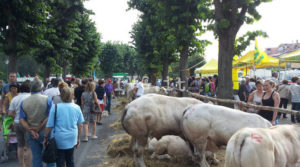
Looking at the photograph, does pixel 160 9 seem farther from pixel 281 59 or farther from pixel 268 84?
pixel 268 84

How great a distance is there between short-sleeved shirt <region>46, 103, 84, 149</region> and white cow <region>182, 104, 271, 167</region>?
213cm

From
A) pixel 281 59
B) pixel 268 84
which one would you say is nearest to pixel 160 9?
pixel 281 59

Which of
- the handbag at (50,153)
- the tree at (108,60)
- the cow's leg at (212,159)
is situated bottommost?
the cow's leg at (212,159)

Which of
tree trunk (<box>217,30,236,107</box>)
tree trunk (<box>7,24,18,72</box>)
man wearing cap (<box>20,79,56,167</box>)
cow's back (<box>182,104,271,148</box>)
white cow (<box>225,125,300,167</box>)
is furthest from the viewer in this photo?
tree trunk (<box>7,24,18,72</box>)

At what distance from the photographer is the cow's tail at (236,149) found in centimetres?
290

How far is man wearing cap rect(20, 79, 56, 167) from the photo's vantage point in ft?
15.0

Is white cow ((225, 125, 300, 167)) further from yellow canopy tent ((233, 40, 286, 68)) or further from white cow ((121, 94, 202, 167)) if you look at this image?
yellow canopy tent ((233, 40, 286, 68))

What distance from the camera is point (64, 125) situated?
4.18m

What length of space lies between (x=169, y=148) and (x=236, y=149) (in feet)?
10.6

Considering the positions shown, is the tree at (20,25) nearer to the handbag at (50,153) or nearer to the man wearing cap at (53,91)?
the man wearing cap at (53,91)

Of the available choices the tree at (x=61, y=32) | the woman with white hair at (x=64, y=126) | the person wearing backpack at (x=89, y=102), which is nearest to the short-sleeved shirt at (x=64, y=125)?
the woman with white hair at (x=64, y=126)

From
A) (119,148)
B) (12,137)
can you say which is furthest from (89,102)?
(12,137)

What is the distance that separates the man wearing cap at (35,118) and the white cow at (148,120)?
1667mm

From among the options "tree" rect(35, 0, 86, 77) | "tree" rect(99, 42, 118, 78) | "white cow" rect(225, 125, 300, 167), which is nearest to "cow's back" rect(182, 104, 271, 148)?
"white cow" rect(225, 125, 300, 167)
